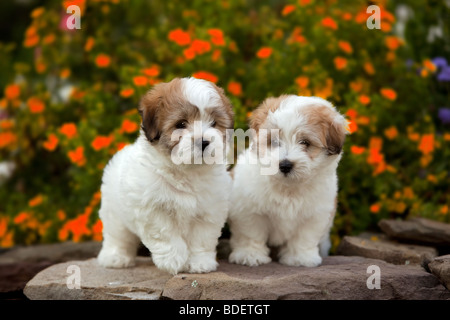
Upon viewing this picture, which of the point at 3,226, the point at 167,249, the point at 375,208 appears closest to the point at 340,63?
the point at 375,208

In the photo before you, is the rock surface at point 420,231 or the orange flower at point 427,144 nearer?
the rock surface at point 420,231

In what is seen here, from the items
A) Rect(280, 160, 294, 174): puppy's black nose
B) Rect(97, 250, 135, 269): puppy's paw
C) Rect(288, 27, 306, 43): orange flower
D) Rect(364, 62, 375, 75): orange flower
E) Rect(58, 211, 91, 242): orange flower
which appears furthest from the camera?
Rect(364, 62, 375, 75): orange flower

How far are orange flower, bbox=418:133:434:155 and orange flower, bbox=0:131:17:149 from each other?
4.87 m

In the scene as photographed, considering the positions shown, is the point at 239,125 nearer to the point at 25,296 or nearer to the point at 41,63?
the point at 25,296

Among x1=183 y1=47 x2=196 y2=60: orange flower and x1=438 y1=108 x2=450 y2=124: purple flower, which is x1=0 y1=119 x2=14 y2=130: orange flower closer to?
x1=183 y1=47 x2=196 y2=60: orange flower

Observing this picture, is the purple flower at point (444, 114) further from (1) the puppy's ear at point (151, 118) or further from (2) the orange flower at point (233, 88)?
(1) the puppy's ear at point (151, 118)

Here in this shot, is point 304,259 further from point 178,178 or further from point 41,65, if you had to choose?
point 41,65

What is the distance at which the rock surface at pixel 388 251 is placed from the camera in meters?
4.48

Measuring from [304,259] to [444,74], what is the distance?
10.5 ft

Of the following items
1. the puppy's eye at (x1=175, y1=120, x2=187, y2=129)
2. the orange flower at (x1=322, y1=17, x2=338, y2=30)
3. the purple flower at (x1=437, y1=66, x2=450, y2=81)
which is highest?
the orange flower at (x1=322, y1=17, x2=338, y2=30)

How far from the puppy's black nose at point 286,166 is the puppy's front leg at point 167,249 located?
36.4 inches

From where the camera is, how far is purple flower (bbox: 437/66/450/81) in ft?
19.9

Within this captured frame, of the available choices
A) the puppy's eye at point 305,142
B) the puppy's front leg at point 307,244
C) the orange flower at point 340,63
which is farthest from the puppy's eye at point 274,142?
the orange flower at point 340,63

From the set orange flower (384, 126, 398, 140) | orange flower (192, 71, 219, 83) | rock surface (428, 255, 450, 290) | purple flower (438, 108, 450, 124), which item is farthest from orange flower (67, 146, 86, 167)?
purple flower (438, 108, 450, 124)
